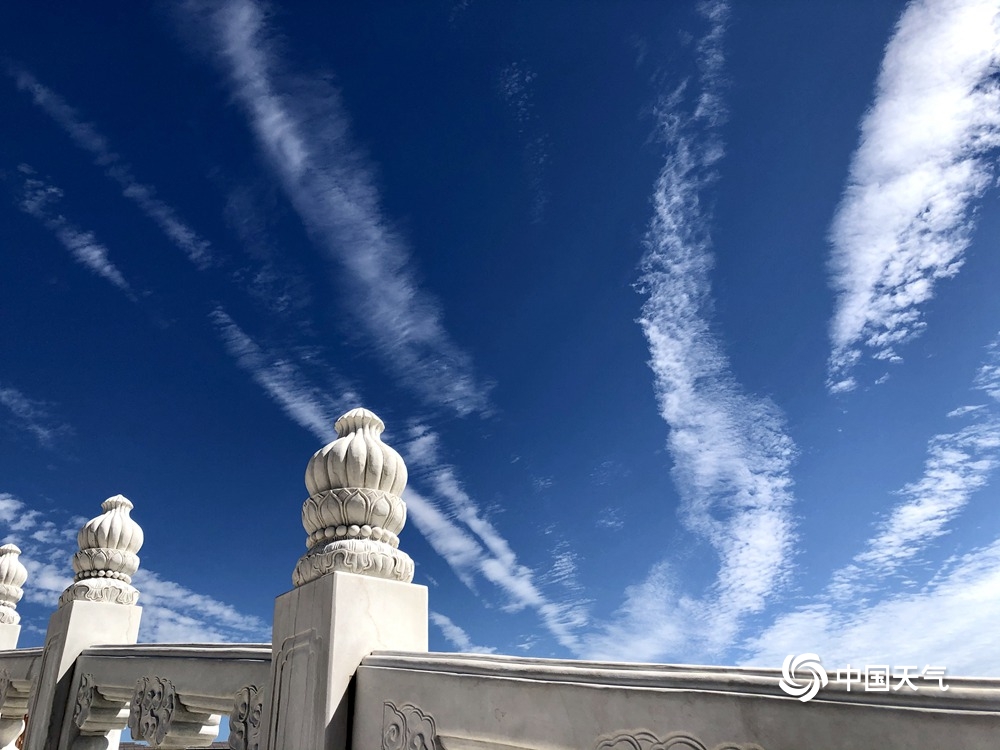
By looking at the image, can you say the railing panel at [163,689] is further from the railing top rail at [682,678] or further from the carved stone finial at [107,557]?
the railing top rail at [682,678]

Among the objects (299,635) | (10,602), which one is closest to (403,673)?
(299,635)

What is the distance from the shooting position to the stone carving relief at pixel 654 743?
2461mm

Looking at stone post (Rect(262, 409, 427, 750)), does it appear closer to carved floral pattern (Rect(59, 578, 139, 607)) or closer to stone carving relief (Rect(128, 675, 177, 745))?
→ stone carving relief (Rect(128, 675, 177, 745))

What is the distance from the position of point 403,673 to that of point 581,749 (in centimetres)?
130

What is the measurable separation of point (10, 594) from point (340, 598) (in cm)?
817

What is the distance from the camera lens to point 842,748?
2201 mm

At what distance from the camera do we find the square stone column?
13.4 feet

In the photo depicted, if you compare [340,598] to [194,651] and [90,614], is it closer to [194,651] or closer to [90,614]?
[194,651]

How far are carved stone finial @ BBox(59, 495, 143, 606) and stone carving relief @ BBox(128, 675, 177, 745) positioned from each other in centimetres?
A: 200

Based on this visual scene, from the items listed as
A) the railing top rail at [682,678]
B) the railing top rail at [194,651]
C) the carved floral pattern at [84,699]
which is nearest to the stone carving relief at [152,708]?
the railing top rail at [194,651]

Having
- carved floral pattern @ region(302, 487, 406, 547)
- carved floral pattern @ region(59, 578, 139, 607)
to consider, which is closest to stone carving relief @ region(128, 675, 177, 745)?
carved floral pattern @ region(59, 578, 139, 607)

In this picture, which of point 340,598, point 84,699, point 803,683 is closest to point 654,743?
point 803,683

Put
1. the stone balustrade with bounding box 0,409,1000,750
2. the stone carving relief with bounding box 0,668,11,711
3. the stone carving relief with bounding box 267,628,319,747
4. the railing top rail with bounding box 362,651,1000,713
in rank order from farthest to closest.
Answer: the stone carving relief with bounding box 0,668,11,711 < the stone carving relief with bounding box 267,628,319,747 < the stone balustrade with bounding box 0,409,1000,750 < the railing top rail with bounding box 362,651,1000,713

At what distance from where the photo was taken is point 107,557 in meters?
7.68
